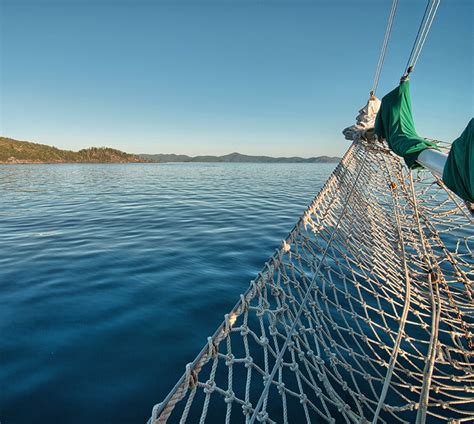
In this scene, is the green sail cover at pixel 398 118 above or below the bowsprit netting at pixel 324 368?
above

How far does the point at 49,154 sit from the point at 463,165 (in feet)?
453

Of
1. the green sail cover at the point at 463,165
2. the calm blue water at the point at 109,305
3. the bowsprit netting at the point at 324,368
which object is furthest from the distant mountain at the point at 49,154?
the green sail cover at the point at 463,165

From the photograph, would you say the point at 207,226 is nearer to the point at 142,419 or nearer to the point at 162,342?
the point at 162,342

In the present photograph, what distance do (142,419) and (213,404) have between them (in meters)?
0.59

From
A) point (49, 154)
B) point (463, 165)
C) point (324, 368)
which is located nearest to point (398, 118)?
point (463, 165)

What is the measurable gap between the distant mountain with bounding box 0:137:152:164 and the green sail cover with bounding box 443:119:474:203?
117 m

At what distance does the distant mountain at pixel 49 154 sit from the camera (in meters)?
93.6

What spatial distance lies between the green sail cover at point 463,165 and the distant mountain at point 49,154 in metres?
117

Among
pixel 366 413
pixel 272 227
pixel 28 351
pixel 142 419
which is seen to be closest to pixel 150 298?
pixel 28 351

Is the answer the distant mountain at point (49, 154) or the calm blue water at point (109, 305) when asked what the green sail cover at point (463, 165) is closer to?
the calm blue water at point (109, 305)

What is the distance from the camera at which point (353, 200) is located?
5.68 m

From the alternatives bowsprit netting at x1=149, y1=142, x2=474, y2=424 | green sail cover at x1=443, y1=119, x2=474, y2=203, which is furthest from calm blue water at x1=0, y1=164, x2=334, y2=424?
green sail cover at x1=443, y1=119, x2=474, y2=203

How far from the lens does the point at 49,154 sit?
110 m

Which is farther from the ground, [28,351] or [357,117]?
[357,117]
